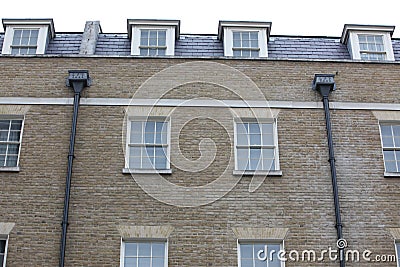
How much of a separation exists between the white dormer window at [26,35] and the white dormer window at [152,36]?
8.49 feet

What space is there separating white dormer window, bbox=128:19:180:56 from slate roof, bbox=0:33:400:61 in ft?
1.33

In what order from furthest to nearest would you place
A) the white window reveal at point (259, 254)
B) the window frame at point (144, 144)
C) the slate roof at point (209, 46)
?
the slate roof at point (209, 46)
the window frame at point (144, 144)
the white window reveal at point (259, 254)

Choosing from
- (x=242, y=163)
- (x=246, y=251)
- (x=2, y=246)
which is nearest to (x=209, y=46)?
(x=242, y=163)

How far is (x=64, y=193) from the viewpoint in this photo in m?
15.9

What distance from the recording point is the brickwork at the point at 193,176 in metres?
15.4

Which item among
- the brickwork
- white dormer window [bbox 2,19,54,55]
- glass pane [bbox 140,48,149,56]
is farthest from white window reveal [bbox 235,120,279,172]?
white dormer window [bbox 2,19,54,55]

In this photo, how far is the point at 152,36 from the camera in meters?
19.9

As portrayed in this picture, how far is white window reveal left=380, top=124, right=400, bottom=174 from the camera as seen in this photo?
1683 cm

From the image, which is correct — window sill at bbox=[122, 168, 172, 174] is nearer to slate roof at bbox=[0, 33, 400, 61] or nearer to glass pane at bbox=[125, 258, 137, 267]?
glass pane at bbox=[125, 258, 137, 267]

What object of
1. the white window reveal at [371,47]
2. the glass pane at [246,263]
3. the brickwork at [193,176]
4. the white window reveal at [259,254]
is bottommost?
the glass pane at [246,263]

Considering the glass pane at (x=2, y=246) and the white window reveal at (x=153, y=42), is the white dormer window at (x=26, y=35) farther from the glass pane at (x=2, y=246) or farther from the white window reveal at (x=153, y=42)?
the glass pane at (x=2, y=246)

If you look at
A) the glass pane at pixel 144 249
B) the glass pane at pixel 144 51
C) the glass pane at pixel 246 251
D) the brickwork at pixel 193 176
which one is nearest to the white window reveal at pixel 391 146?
the brickwork at pixel 193 176

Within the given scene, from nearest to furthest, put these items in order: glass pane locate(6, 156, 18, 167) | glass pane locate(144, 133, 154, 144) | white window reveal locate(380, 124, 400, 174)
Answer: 1. glass pane locate(6, 156, 18, 167)
2. white window reveal locate(380, 124, 400, 174)
3. glass pane locate(144, 133, 154, 144)

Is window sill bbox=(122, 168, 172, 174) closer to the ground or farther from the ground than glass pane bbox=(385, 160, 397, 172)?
closer to the ground
